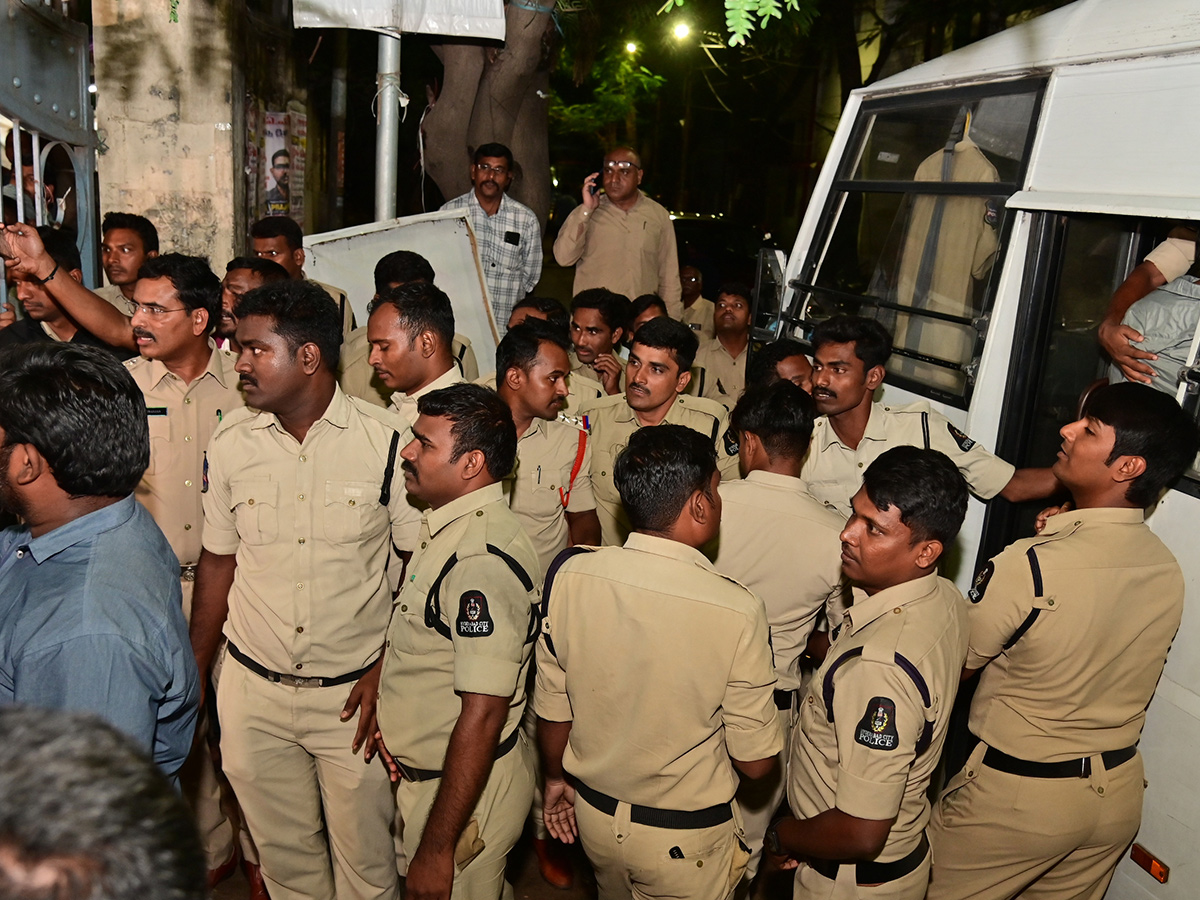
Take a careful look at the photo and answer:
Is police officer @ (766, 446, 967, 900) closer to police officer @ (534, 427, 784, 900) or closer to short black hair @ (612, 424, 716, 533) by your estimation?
police officer @ (534, 427, 784, 900)

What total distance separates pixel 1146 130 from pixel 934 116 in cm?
135

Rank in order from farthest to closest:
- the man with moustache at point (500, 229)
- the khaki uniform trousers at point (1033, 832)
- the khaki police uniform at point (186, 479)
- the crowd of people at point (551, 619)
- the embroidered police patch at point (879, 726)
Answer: the man with moustache at point (500, 229)
the khaki police uniform at point (186, 479)
the khaki uniform trousers at point (1033, 832)
the embroidered police patch at point (879, 726)
the crowd of people at point (551, 619)

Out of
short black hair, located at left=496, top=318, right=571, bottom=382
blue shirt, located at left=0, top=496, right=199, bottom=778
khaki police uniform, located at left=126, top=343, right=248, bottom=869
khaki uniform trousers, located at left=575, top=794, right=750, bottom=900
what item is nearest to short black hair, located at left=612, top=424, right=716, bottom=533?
khaki uniform trousers, located at left=575, top=794, right=750, bottom=900

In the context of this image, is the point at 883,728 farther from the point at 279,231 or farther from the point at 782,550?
the point at 279,231

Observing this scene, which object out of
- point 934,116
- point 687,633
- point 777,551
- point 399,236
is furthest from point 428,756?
point 399,236

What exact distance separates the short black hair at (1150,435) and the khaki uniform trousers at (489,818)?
1.84 metres

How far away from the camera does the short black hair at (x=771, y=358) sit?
4.34 metres

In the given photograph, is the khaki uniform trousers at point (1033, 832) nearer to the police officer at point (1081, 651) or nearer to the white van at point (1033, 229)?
the police officer at point (1081, 651)

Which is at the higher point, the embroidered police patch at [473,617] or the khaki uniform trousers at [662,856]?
the embroidered police patch at [473,617]

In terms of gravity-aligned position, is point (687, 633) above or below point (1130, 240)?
below

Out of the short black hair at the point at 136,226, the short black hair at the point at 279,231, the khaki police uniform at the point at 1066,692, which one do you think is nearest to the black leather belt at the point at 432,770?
the khaki police uniform at the point at 1066,692

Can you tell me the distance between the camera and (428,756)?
2729 mm

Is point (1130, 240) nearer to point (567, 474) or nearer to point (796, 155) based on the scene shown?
point (567, 474)

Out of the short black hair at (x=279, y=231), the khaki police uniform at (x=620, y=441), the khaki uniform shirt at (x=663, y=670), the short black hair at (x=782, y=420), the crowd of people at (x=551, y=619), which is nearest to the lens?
Answer: the crowd of people at (x=551, y=619)
